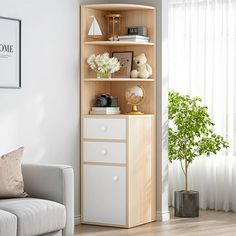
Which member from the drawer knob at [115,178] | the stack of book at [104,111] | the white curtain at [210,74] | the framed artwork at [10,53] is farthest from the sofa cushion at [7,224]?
the white curtain at [210,74]

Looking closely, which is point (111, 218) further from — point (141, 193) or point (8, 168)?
point (8, 168)

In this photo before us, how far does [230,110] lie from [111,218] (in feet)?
5.57

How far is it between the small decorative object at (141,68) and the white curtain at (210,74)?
0.86 m

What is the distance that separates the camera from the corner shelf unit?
19.6 ft

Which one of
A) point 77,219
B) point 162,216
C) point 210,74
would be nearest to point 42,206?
point 77,219

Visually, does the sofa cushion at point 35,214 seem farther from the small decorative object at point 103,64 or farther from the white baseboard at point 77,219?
the small decorative object at point 103,64

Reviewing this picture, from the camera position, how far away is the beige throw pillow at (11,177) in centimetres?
488

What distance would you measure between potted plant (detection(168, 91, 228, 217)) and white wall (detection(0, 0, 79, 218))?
1.02 metres

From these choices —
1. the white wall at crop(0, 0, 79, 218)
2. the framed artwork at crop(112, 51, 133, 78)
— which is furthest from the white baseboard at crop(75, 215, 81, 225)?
the framed artwork at crop(112, 51, 133, 78)

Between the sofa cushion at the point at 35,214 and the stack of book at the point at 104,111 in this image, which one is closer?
the sofa cushion at the point at 35,214

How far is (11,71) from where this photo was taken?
5465 millimetres

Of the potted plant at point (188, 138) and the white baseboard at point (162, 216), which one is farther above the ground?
the potted plant at point (188, 138)

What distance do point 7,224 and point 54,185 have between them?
27.7 inches

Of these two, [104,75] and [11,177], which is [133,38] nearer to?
[104,75]
